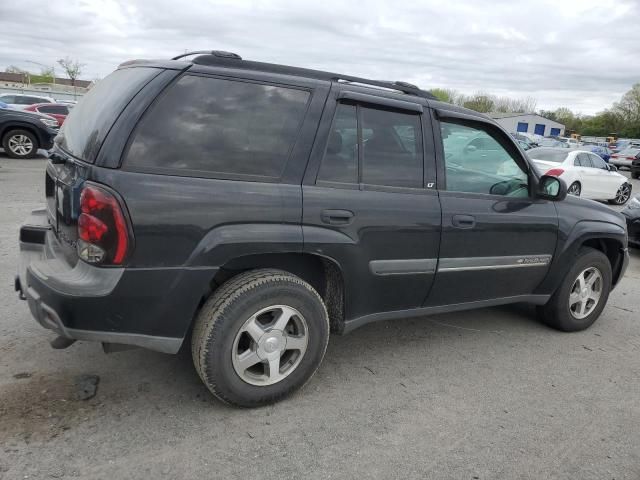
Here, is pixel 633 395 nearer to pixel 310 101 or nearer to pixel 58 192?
pixel 310 101

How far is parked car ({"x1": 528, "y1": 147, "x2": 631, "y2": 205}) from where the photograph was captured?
42.9 feet

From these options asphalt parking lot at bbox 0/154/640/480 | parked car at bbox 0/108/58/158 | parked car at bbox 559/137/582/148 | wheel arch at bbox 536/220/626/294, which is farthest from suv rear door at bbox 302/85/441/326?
parked car at bbox 559/137/582/148

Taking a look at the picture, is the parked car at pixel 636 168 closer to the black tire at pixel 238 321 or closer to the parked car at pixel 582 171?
the parked car at pixel 582 171

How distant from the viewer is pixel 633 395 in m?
3.45

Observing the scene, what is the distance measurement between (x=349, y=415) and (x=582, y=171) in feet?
42.1

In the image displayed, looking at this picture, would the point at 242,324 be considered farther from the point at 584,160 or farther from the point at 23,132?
the point at 584,160

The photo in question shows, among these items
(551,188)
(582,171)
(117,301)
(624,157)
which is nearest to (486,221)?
(551,188)

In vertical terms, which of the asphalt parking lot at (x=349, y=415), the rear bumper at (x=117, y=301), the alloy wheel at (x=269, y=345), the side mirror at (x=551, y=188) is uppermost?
the side mirror at (x=551, y=188)

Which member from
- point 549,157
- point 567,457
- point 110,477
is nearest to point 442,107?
point 567,457

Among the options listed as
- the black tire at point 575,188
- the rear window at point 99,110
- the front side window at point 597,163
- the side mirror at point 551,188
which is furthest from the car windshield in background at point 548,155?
the rear window at point 99,110

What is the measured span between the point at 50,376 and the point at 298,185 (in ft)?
6.02

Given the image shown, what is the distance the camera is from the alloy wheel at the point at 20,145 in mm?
13250

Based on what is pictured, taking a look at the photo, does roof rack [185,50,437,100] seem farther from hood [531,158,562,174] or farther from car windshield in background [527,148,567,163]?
car windshield in background [527,148,567,163]

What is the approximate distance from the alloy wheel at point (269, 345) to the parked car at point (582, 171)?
1116 centimetres
